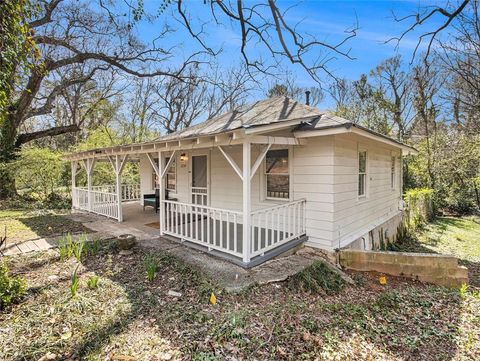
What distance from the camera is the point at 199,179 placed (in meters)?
8.55

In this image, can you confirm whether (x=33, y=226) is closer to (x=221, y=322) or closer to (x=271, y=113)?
(x=221, y=322)

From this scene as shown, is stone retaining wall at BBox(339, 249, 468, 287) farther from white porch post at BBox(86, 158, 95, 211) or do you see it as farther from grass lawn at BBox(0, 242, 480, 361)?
white porch post at BBox(86, 158, 95, 211)

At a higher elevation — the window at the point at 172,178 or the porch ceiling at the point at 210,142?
the porch ceiling at the point at 210,142

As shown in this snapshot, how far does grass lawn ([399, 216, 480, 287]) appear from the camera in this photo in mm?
7439

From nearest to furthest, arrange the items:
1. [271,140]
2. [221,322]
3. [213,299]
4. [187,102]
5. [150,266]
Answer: [221,322] < [213,299] < [150,266] < [271,140] < [187,102]

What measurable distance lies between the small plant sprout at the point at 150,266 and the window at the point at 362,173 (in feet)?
18.1

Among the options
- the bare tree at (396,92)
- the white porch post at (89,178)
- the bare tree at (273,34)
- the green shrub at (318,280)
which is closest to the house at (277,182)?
the white porch post at (89,178)

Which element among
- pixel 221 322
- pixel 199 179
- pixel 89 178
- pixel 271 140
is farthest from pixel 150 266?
pixel 89 178

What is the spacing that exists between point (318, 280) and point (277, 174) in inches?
105

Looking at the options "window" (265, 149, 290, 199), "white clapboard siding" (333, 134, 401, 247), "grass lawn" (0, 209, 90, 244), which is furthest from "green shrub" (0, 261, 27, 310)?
"white clapboard siding" (333, 134, 401, 247)

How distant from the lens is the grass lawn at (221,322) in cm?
273

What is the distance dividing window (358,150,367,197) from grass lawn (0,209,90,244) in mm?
7722

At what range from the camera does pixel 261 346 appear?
9.15ft

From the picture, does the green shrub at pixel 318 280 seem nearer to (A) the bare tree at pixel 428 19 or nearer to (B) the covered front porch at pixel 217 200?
(B) the covered front porch at pixel 217 200
